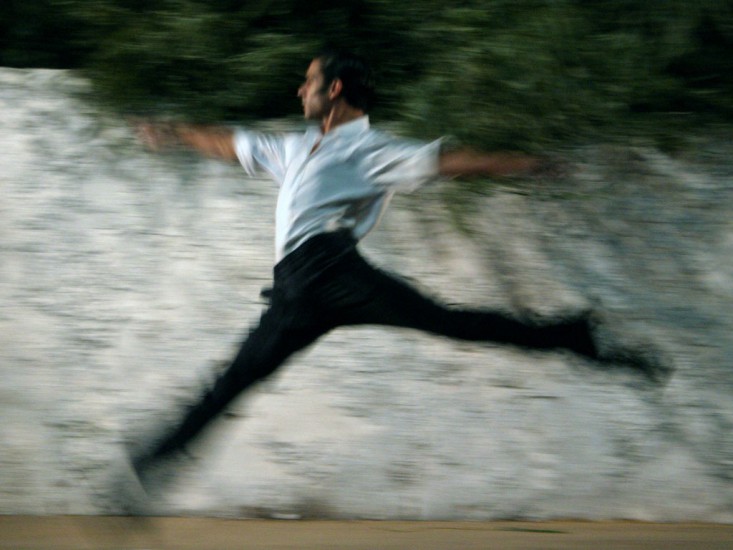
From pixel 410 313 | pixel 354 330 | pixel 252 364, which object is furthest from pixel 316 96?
pixel 354 330

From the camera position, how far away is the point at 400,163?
12.1ft

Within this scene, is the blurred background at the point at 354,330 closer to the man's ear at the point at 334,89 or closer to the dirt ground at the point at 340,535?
the dirt ground at the point at 340,535

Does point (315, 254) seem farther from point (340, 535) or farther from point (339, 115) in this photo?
point (340, 535)

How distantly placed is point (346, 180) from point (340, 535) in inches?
59.6

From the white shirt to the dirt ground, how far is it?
4.12 ft

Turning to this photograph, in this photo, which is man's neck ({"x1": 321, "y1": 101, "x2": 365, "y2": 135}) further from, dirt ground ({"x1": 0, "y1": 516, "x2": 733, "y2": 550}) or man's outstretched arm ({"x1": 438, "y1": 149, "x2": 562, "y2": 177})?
dirt ground ({"x1": 0, "y1": 516, "x2": 733, "y2": 550})

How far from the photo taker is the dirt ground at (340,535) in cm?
417

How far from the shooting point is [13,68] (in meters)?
4.73

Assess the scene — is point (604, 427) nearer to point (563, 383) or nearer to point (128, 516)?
point (563, 383)

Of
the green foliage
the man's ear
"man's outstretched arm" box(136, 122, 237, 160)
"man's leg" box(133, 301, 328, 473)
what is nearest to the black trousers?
"man's leg" box(133, 301, 328, 473)

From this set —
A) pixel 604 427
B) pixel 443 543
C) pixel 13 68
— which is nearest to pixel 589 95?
pixel 604 427

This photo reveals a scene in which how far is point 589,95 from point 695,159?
0.66 metres

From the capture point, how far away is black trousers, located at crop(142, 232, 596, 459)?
3.63m

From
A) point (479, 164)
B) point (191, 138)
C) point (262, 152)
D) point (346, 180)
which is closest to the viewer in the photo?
point (479, 164)
